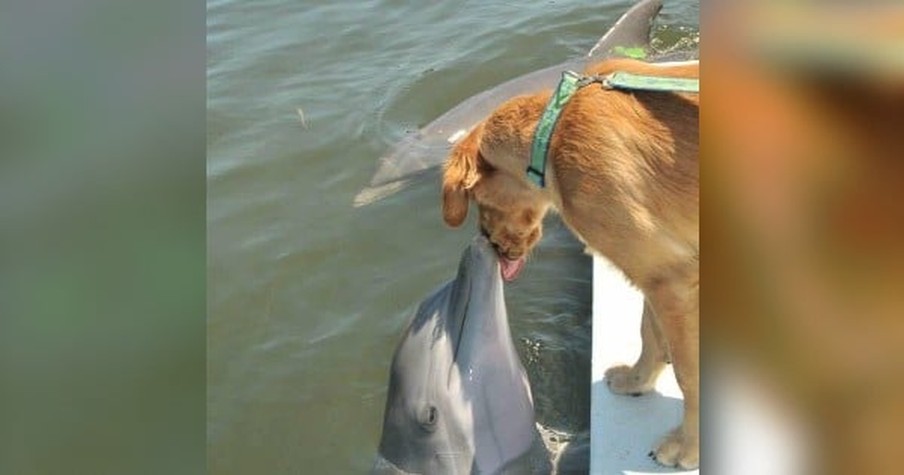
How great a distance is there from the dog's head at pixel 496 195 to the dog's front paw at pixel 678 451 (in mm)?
471

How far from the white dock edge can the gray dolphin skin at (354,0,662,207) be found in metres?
0.72

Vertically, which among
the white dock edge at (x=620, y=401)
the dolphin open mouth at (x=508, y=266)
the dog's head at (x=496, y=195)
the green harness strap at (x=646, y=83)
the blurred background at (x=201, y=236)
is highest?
the blurred background at (x=201, y=236)

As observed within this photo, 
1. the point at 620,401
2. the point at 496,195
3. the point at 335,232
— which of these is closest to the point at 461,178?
the point at 496,195

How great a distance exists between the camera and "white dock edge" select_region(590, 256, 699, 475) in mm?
1997

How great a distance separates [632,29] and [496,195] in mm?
1414

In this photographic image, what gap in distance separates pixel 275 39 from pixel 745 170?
92.8 inches

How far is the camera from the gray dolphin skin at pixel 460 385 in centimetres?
205

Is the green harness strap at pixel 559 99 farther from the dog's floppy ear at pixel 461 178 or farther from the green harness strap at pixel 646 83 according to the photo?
the dog's floppy ear at pixel 461 178

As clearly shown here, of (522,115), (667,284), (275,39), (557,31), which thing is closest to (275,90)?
(275,39)

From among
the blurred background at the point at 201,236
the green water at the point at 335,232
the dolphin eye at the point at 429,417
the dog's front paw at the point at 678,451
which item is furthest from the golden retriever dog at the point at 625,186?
the blurred background at the point at 201,236

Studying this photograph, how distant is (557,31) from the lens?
3.22 meters

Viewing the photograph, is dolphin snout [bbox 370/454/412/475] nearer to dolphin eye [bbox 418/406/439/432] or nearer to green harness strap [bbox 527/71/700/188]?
dolphin eye [bbox 418/406/439/432]

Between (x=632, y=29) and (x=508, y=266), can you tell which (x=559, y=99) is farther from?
(x=632, y=29)

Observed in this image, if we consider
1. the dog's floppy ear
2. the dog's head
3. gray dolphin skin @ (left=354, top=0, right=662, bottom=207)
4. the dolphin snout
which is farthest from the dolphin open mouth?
gray dolphin skin @ (left=354, top=0, right=662, bottom=207)
